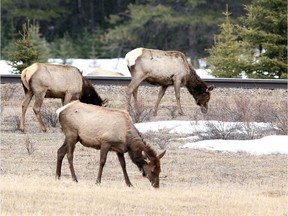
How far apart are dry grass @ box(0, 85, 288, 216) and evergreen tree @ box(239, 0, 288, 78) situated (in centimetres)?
1000

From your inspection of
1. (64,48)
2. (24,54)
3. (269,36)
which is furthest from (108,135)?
(64,48)

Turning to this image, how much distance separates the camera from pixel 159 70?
26.8 meters

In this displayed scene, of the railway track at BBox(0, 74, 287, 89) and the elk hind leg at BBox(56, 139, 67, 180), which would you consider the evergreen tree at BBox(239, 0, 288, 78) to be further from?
the elk hind leg at BBox(56, 139, 67, 180)

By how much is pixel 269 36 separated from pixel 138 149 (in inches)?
798

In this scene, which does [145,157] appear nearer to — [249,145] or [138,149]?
[138,149]

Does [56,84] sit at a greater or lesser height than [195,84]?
greater

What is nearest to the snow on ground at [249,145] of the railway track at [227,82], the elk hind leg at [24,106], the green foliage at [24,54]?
the elk hind leg at [24,106]

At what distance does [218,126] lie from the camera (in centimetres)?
2295

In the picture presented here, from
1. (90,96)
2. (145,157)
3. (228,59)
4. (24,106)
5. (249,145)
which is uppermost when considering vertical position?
(145,157)

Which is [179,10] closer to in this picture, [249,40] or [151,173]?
[249,40]

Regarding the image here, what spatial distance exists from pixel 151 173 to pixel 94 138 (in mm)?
1090

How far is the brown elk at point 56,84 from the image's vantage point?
22.7 metres

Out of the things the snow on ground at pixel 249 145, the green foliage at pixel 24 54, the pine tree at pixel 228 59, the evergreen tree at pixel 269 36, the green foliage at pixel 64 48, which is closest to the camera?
the snow on ground at pixel 249 145

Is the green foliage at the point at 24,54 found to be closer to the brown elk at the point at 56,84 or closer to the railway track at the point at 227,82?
the railway track at the point at 227,82
